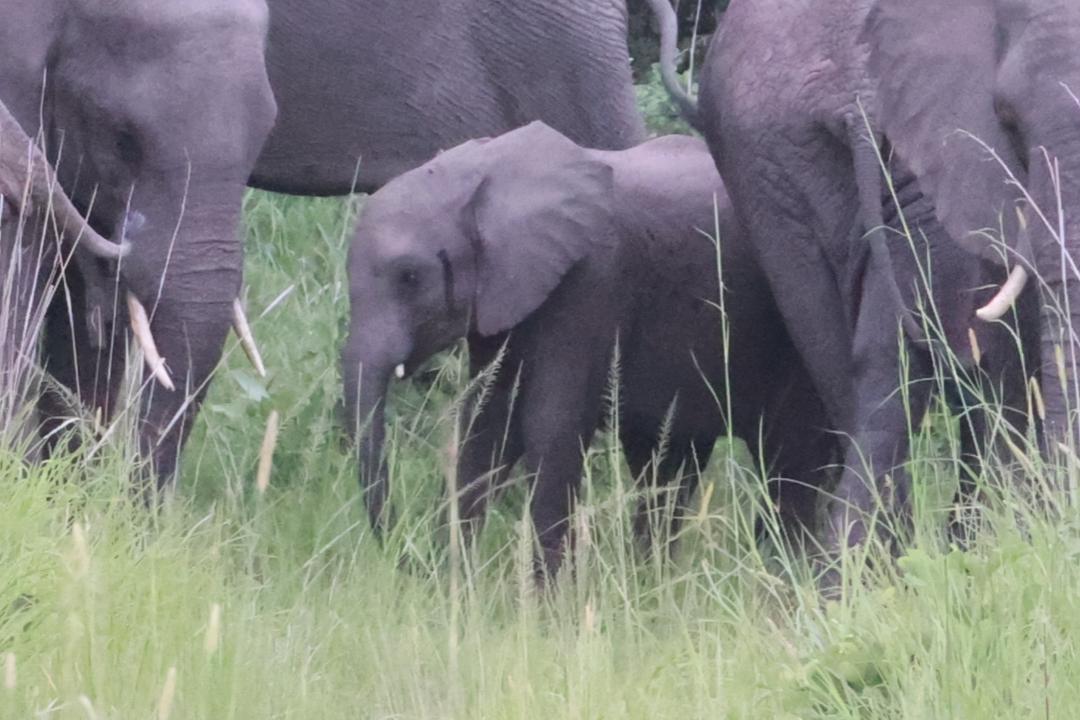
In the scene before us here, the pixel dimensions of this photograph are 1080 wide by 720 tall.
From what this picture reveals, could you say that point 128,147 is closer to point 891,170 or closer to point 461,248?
point 461,248

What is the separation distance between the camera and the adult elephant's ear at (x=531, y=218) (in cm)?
437

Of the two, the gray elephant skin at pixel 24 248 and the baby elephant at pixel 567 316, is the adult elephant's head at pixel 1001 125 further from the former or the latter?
the gray elephant skin at pixel 24 248

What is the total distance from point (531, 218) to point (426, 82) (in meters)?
0.90

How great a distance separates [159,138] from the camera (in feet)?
12.4

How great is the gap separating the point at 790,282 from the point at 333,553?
3.48 ft

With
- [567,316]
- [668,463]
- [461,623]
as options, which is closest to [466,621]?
[461,623]

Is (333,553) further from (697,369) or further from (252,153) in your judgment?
(697,369)

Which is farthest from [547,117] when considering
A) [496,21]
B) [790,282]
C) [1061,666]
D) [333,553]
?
[1061,666]

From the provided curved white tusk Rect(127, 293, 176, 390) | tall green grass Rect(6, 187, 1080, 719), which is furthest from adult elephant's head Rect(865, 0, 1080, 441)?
curved white tusk Rect(127, 293, 176, 390)

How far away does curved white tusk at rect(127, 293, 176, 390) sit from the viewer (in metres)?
3.58

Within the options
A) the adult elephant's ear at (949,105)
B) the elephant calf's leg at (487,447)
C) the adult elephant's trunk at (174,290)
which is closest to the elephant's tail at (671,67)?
the elephant calf's leg at (487,447)

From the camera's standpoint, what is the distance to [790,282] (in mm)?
4285

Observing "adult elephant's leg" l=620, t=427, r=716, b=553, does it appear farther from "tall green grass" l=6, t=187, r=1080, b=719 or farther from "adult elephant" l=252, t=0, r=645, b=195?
"adult elephant" l=252, t=0, r=645, b=195

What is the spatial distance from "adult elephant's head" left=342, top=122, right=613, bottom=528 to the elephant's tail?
11.2 inches
